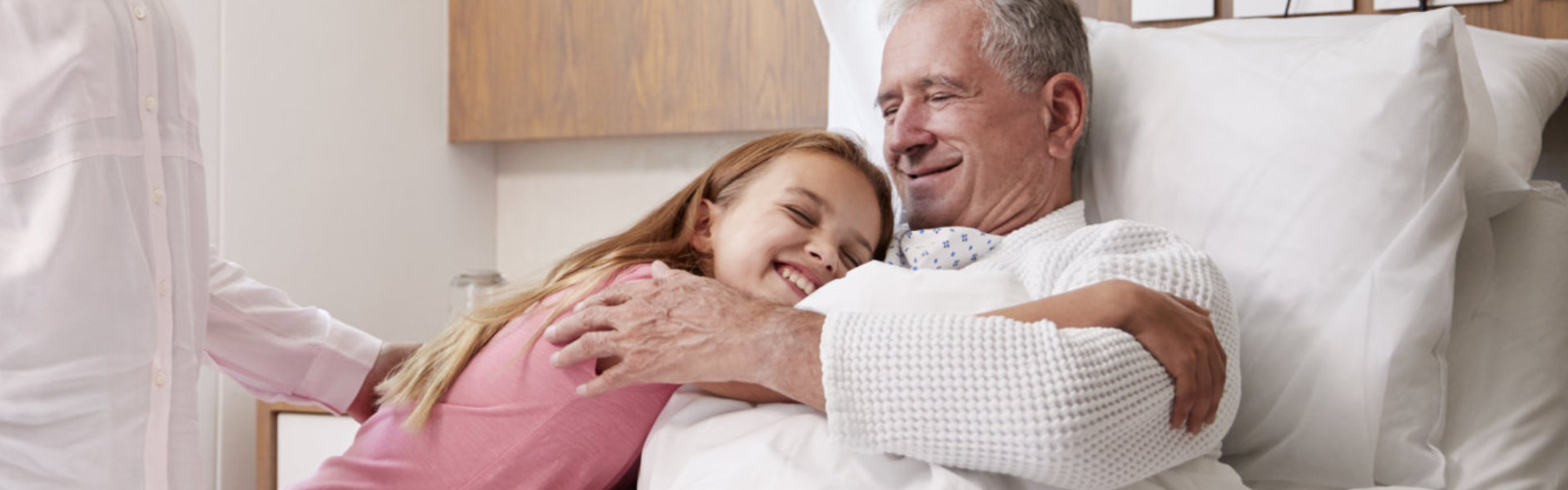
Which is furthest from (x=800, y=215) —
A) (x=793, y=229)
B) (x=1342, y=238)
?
(x=1342, y=238)

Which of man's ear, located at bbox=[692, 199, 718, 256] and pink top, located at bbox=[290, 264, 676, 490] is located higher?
man's ear, located at bbox=[692, 199, 718, 256]

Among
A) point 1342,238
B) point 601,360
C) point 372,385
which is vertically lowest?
point 372,385

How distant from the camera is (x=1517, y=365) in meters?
1.28

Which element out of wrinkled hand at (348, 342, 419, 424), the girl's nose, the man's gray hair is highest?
the man's gray hair

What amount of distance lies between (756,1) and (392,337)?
1.12m

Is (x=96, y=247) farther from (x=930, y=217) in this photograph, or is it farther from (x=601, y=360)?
(x=930, y=217)

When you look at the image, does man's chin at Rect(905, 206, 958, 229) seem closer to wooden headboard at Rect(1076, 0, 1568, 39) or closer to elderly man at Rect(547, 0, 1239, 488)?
elderly man at Rect(547, 0, 1239, 488)

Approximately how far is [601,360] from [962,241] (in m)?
0.47

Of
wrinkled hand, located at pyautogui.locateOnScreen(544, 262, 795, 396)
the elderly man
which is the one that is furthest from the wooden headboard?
wrinkled hand, located at pyautogui.locateOnScreen(544, 262, 795, 396)

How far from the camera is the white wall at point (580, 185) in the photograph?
276cm

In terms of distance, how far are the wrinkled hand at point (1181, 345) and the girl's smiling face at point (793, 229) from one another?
0.34 metres

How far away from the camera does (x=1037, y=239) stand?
137cm

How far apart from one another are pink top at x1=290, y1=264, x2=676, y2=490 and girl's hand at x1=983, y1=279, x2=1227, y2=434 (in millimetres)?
363

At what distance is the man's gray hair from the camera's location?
1.46 meters
